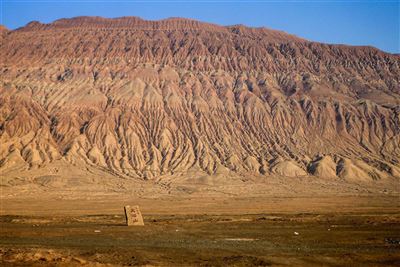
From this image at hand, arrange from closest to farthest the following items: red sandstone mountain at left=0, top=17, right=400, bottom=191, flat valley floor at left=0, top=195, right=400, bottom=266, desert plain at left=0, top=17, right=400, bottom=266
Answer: flat valley floor at left=0, top=195, right=400, bottom=266
desert plain at left=0, top=17, right=400, bottom=266
red sandstone mountain at left=0, top=17, right=400, bottom=191

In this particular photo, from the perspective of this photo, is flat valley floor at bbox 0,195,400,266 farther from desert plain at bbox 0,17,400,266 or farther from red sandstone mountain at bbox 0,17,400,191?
red sandstone mountain at bbox 0,17,400,191

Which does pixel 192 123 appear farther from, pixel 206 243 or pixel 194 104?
pixel 206 243

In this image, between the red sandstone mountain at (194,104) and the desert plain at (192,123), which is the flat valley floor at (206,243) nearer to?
the desert plain at (192,123)

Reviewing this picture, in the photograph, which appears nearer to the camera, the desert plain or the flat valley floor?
the flat valley floor

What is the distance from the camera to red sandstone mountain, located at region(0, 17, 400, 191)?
121m

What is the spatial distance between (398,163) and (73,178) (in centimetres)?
6745

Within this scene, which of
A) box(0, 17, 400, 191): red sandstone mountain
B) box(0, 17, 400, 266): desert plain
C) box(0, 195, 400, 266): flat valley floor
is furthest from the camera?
box(0, 17, 400, 191): red sandstone mountain

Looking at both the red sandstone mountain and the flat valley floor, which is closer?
the flat valley floor

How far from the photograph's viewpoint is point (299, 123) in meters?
137

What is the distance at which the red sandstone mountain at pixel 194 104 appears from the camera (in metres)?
121

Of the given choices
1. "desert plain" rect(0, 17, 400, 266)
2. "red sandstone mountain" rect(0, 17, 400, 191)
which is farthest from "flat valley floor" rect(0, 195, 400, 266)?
"red sandstone mountain" rect(0, 17, 400, 191)

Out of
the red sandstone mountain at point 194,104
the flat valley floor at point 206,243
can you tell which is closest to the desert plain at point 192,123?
the red sandstone mountain at point 194,104

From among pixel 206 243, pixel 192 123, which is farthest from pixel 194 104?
pixel 206 243

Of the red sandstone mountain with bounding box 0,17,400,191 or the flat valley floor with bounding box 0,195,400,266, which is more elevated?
the red sandstone mountain with bounding box 0,17,400,191
